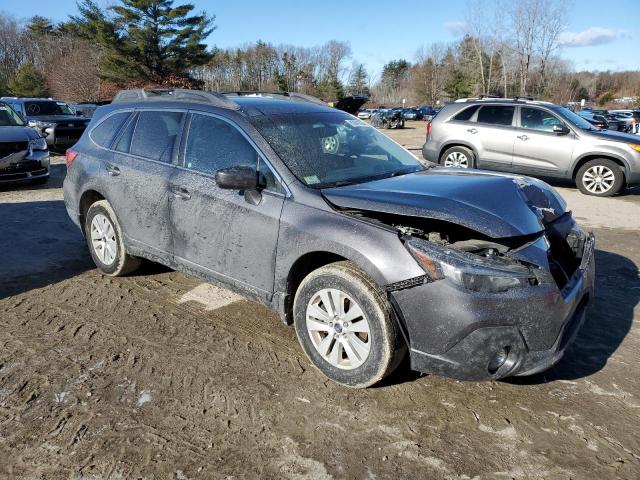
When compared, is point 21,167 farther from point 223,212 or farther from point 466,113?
point 466,113

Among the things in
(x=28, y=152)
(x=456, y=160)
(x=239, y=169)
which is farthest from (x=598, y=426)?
(x=28, y=152)

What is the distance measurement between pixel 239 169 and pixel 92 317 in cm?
184

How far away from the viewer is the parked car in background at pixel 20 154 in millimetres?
9422

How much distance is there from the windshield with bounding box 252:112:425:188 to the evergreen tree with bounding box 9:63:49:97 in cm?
5307

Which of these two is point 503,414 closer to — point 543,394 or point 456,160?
point 543,394

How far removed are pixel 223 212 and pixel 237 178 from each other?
0.43 metres

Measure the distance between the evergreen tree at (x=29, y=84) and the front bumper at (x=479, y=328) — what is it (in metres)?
54.8

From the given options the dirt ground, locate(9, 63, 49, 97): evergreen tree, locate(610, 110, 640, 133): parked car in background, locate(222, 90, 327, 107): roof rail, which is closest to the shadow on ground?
the dirt ground

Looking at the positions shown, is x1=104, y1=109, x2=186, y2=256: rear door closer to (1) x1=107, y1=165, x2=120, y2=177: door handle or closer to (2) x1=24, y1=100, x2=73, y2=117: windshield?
(1) x1=107, y1=165, x2=120, y2=177: door handle

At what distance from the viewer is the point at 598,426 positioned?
2.88m

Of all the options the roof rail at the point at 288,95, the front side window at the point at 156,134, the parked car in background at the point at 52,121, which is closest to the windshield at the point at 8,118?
the parked car in background at the point at 52,121

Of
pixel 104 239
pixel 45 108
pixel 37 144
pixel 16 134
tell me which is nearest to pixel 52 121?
pixel 45 108

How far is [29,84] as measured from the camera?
4856 cm

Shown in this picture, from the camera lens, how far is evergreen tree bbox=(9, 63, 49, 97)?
48469mm
